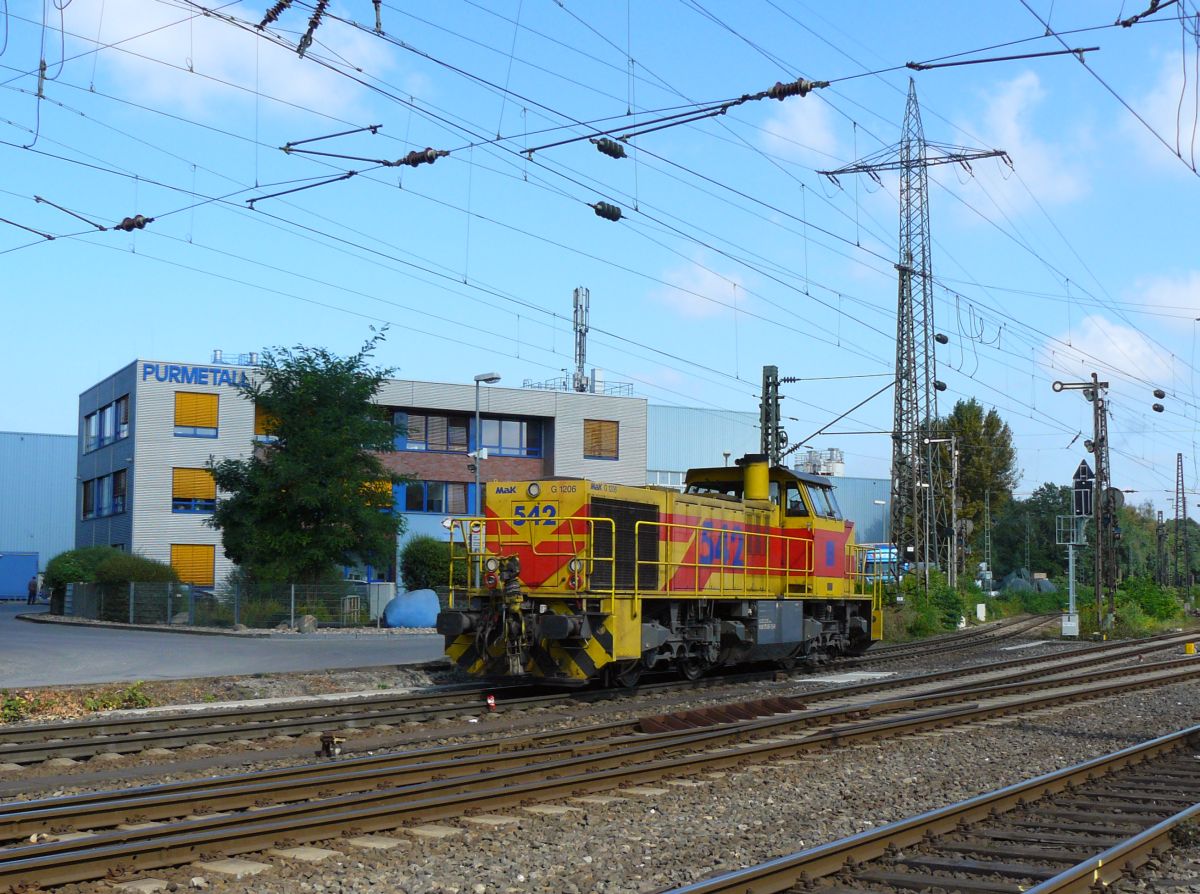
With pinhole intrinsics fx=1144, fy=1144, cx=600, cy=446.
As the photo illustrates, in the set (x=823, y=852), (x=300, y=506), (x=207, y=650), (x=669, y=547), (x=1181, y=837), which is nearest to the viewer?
(x=823, y=852)

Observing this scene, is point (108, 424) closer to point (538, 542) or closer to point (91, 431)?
point (91, 431)

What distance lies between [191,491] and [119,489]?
4.26 meters

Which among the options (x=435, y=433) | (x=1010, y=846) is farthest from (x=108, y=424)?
(x=1010, y=846)

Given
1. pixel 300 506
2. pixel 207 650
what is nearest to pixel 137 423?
pixel 300 506

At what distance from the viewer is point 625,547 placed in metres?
16.8

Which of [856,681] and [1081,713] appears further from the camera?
[856,681]

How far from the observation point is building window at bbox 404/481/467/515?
55281 mm

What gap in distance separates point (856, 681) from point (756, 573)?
99.9 inches

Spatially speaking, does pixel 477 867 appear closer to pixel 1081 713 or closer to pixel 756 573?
pixel 1081 713

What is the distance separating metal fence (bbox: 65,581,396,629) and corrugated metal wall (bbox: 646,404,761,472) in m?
36.6

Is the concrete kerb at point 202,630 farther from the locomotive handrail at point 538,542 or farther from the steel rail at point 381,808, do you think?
the steel rail at point 381,808

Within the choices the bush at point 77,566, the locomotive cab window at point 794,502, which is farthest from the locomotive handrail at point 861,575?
the bush at point 77,566

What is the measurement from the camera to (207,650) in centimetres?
2508

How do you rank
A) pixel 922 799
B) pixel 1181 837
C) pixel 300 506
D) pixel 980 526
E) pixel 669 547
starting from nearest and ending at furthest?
pixel 1181 837
pixel 922 799
pixel 669 547
pixel 300 506
pixel 980 526
